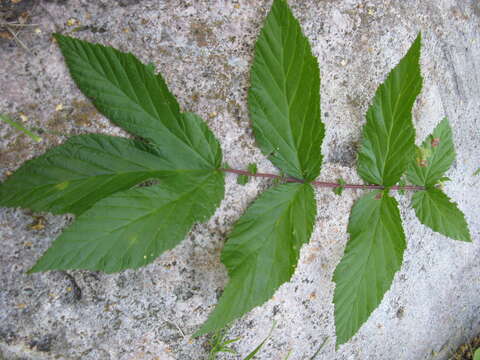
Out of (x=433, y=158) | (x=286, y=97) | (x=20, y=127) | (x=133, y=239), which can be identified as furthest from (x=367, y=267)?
(x=20, y=127)

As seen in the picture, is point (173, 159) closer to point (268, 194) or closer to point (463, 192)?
point (268, 194)

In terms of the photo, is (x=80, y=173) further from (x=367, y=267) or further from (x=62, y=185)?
(x=367, y=267)

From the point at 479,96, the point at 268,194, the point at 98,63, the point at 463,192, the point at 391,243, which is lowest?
the point at 391,243

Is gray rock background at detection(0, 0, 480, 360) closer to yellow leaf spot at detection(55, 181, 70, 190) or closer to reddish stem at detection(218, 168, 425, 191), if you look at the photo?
reddish stem at detection(218, 168, 425, 191)

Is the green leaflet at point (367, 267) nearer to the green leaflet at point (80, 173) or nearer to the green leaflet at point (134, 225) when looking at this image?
the green leaflet at point (134, 225)

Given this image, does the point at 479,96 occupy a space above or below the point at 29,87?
above

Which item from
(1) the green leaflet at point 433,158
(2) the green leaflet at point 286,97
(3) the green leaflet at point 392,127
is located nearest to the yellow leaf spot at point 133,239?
(2) the green leaflet at point 286,97

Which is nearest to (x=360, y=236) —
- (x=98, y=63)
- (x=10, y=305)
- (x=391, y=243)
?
(x=391, y=243)
